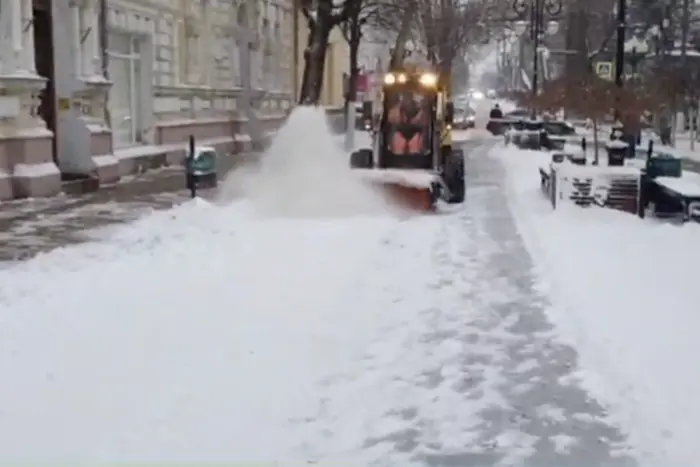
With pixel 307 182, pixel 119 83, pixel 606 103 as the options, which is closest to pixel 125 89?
pixel 119 83

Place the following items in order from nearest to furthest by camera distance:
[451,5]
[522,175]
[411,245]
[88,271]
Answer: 1. [88,271]
2. [411,245]
3. [522,175]
4. [451,5]

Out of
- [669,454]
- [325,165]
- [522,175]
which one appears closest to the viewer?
[669,454]

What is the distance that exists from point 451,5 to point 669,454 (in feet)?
142

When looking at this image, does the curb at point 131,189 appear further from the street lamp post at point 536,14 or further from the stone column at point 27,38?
the street lamp post at point 536,14

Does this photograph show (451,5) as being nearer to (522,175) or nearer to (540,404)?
(522,175)

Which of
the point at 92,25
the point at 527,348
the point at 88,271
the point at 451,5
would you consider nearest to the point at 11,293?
the point at 88,271

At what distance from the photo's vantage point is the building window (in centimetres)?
2375

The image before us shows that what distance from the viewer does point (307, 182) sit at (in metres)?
16.8

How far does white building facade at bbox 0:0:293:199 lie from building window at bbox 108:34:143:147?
26mm

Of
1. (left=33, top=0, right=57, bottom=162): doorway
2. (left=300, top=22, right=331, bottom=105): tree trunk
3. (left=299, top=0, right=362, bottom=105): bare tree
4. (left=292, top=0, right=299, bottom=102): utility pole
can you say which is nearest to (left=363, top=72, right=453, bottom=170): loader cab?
(left=33, top=0, right=57, bottom=162): doorway

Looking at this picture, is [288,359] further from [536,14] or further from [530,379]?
[536,14]

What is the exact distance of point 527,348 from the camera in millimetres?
8000

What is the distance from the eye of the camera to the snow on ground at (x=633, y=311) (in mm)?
6270

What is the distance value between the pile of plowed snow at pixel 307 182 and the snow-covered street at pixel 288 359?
3.28 meters
